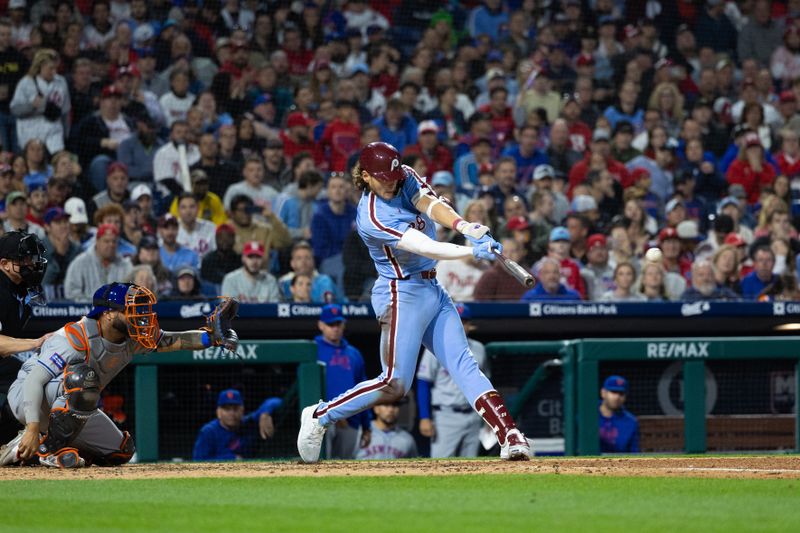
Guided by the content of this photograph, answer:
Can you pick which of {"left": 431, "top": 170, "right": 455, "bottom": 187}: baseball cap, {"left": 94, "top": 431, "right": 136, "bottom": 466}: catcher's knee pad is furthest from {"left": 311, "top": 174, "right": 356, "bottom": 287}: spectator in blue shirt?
{"left": 94, "top": 431, "right": 136, "bottom": 466}: catcher's knee pad

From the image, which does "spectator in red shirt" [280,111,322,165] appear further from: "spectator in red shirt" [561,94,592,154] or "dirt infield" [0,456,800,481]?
"dirt infield" [0,456,800,481]

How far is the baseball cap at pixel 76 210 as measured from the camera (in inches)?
440

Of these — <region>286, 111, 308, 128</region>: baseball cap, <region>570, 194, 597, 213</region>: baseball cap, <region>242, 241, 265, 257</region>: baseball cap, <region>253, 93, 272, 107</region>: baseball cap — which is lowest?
<region>242, 241, 265, 257</region>: baseball cap

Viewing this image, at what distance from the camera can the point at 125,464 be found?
7770mm

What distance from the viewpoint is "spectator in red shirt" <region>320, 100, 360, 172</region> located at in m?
13.3

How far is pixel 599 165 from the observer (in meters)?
13.6

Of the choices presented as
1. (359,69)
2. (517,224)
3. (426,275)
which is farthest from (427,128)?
(426,275)

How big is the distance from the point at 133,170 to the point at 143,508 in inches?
286

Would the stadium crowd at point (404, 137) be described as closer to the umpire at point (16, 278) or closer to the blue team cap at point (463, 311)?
the blue team cap at point (463, 311)

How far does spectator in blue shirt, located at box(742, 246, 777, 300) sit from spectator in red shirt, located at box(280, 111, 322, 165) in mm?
4391

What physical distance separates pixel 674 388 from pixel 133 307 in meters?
4.97

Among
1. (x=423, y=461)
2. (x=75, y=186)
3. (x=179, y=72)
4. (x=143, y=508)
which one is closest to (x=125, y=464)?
(x=423, y=461)

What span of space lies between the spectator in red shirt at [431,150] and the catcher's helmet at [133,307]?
6.40 meters

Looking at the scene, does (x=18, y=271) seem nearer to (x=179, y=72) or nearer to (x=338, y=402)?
(x=338, y=402)
